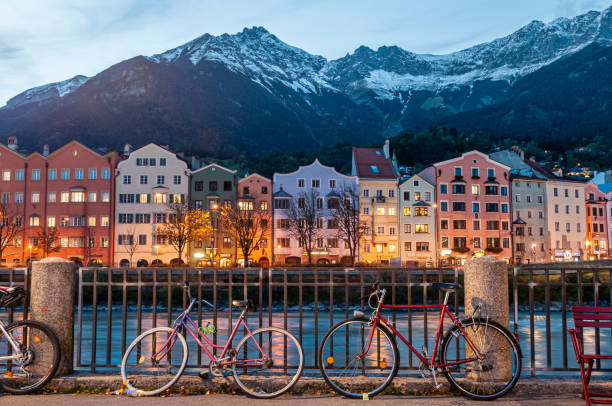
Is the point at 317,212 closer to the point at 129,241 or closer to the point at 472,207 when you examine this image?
the point at 472,207

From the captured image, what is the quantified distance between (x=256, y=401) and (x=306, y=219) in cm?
6353

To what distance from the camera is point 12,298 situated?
773 centimetres

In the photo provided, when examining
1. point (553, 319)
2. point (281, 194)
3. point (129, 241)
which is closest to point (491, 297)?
point (553, 319)

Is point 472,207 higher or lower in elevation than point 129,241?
higher

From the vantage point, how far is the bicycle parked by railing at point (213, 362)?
23.7 feet

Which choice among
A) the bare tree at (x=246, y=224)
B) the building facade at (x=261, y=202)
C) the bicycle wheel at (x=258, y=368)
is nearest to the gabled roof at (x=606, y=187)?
the building facade at (x=261, y=202)

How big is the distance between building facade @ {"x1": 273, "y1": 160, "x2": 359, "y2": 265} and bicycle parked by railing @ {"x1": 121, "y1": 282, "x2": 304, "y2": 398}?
64.3 meters

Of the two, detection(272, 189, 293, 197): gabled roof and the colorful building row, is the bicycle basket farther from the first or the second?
detection(272, 189, 293, 197): gabled roof

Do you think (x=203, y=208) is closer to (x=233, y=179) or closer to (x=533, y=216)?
(x=233, y=179)

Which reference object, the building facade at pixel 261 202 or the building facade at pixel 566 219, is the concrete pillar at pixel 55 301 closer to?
the building facade at pixel 261 202

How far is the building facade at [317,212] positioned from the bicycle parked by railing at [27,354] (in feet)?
211

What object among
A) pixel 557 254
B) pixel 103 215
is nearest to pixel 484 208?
pixel 557 254

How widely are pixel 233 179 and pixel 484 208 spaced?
33.0 m

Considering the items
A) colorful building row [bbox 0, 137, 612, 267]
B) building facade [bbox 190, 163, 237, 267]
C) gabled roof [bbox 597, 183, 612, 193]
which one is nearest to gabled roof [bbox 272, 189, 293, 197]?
colorful building row [bbox 0, 137, 612, 267]
